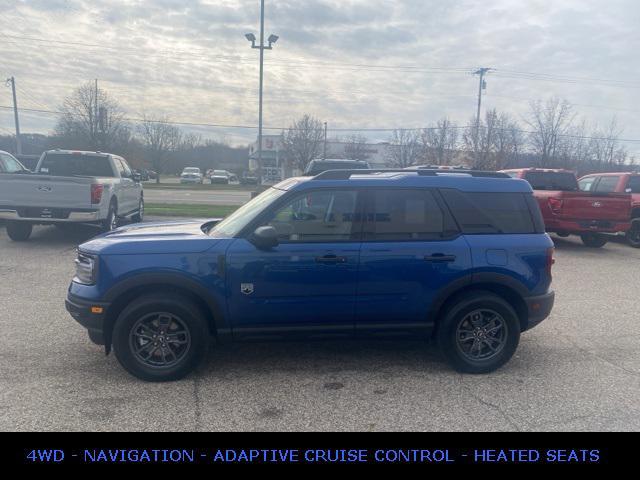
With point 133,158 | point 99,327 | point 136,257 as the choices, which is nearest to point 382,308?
point 136,257

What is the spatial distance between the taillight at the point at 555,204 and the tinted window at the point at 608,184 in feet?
8.17

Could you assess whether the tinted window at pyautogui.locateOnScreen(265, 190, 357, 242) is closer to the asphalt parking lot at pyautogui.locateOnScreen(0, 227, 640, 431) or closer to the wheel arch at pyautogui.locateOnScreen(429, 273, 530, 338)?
the wheel arch at pyautogui.locateOnScreen(429, 273, 530, 338)

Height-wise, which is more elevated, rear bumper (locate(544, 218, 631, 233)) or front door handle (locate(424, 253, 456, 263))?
front door handle (locate(424, 253, 456, 263))

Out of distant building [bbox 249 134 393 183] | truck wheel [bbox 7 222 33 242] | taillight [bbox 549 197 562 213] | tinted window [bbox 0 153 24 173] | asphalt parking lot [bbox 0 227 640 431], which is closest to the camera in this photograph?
asphalt parking lot [bbox 0 227 640 431]

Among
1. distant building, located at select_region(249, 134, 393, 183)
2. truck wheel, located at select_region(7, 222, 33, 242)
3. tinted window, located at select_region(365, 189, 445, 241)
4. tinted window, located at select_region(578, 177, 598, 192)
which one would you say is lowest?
truck wheel, located at select_region(7, 222, 33, 242)

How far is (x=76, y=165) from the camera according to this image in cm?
1194

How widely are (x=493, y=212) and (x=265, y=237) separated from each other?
225 centimetres

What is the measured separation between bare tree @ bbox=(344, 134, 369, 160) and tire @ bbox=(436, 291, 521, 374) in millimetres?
44349

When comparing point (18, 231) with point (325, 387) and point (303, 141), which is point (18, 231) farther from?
point (303, 141)

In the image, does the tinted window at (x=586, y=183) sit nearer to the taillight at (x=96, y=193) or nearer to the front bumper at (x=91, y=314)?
the taillight at (x=96, y=193)

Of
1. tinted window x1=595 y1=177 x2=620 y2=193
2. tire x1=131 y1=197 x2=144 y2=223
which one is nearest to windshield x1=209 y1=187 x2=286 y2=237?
tire x1=131 y1=197 x2=144 y2=223

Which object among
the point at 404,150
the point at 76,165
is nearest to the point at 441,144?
the point at 404,150

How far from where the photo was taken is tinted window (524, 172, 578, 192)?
41.0ft
